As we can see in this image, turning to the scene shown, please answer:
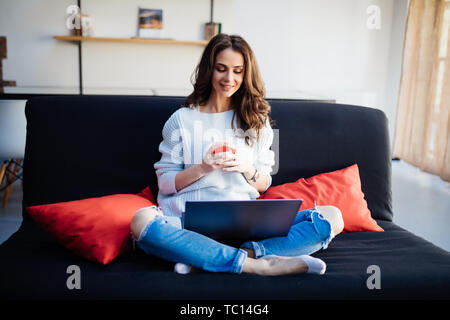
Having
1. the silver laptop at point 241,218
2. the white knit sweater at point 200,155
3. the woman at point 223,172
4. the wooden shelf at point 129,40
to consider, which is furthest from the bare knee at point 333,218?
the wooden shelf at point 129,40

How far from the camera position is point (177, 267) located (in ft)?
4.36

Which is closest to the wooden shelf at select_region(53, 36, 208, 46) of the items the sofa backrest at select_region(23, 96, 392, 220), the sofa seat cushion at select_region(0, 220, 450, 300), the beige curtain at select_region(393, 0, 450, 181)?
the beige curtain at select_region(393, 0, 450, 181)

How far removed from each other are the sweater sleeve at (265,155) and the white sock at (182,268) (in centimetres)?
54

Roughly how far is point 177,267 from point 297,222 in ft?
1.59

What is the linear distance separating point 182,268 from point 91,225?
360 millimetres

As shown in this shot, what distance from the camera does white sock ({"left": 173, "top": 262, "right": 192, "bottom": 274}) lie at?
52.2 inches

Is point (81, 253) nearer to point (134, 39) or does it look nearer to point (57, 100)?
point (57, 100)

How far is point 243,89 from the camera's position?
1.77 metres

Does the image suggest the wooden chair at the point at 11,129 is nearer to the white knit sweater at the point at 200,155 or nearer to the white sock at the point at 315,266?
the white knit sweater at the point at 200,155

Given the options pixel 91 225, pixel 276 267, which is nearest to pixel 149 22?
pixel 91 225

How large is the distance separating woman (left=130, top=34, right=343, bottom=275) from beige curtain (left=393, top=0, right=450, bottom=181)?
9.23 feet
